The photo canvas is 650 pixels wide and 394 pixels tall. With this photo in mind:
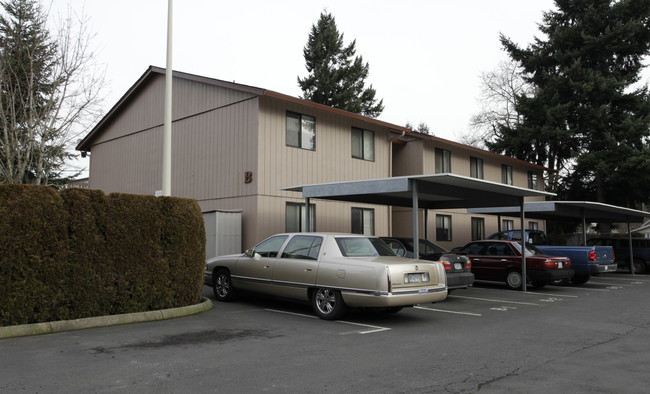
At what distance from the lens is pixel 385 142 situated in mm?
22219

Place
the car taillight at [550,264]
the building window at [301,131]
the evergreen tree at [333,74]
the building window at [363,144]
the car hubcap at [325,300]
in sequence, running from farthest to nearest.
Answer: the evergreen tree at [333,74] < the building window at [363,144] < the building window at [301,131] < the car taillight at [550,264] < the car hubcap at [325,300]

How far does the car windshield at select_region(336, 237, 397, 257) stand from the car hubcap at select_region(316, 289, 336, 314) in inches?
30.5

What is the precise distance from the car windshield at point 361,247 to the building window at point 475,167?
19027 millimetres

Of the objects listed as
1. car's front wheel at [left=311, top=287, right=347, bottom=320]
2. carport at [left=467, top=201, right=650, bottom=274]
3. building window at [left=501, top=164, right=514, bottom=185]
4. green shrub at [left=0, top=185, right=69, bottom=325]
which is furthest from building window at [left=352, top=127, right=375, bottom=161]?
green shrub at [left=0, top=185, right=69, bottom=325]

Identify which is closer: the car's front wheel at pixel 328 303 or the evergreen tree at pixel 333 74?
the car's front wheel at pixel 328 303

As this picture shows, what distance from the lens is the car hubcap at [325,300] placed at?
9.48 m

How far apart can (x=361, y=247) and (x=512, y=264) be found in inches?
300

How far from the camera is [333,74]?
44219 mm

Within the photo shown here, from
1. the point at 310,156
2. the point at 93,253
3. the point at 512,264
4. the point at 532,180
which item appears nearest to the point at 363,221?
the point at 310,156

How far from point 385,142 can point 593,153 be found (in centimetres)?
1750

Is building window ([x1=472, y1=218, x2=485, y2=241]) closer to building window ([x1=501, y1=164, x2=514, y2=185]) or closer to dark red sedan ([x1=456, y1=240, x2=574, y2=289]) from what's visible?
building window ([x1=501, y1=164, x2=514, y2=185])

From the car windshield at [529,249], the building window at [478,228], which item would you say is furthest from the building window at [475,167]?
the car windshield at [529,249]

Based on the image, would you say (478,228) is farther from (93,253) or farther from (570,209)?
(93,253)

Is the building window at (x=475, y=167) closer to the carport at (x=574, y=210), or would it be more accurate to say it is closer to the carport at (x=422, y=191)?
the carport at (x=574, y=210)
